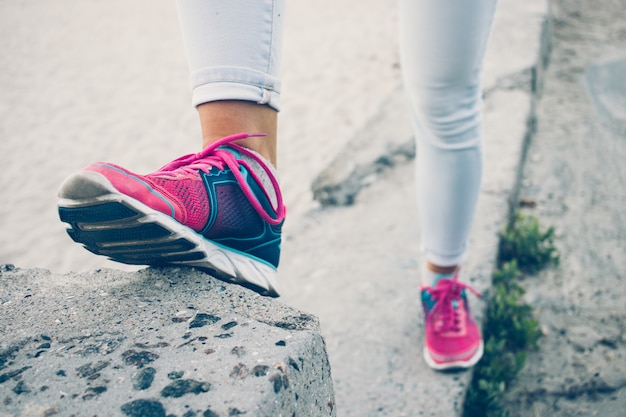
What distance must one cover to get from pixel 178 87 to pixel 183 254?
140 inches

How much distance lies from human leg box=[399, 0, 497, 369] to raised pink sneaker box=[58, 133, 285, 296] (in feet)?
1.24

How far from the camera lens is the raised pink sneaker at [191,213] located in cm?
81

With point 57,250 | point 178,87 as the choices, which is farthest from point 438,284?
point 178,87

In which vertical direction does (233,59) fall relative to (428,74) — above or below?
above

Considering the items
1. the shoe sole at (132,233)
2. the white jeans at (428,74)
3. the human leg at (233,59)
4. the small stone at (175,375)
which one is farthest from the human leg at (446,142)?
the small stone at (175,375)

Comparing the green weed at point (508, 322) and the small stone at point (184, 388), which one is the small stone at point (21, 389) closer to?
the small stone at point (184, 388)

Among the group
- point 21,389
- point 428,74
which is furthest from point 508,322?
point 21,389

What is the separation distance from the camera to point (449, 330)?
1.45m

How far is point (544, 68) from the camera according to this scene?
3.79m

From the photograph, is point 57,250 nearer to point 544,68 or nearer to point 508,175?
point 508,175

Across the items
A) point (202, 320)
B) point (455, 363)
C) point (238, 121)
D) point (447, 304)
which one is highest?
point (238, 121)

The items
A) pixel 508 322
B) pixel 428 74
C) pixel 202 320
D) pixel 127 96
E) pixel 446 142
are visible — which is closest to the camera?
pixel 202 320

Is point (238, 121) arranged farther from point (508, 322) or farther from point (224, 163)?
point (508, 322)

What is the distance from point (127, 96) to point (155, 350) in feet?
12.1
